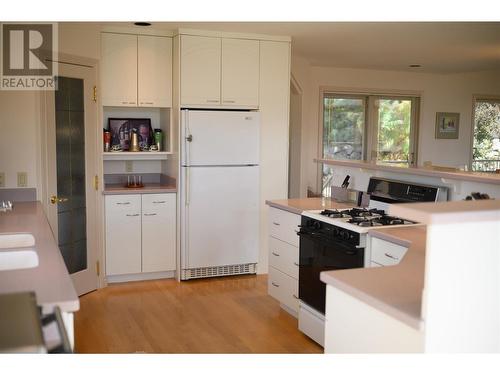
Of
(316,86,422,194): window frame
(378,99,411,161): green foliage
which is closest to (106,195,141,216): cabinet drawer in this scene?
(316,86,422,194): window frame

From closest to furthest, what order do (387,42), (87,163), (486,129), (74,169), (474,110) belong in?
(74,169)
(87,163)
(387,42)
(474,110)
(486,129)

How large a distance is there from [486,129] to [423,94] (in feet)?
4.79

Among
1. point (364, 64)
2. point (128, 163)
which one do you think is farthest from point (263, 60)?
point (364, 64)

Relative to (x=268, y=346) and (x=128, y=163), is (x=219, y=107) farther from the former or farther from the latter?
(x=268, y=346)

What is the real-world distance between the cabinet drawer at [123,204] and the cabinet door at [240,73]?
4.05 ft

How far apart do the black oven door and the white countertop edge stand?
1.15 metres

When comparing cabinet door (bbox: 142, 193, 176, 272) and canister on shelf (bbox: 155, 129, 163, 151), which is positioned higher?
canister on shelf (bbox: 155, 129, 163, 151)

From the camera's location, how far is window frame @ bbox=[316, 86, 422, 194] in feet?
25.6

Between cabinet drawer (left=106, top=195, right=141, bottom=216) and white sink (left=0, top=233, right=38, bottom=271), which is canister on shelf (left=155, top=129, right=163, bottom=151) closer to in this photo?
cabinet drawer (left=106, top=195, right=141, bottom=216)

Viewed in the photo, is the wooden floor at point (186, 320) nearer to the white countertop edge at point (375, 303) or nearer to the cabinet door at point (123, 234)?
the cabinet door at point (123, 234)

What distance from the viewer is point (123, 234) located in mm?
5195

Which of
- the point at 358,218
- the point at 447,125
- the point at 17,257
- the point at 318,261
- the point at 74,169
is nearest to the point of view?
the point at 17,257

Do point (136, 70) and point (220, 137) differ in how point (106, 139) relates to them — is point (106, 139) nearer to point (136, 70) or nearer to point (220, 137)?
point (136, 70)

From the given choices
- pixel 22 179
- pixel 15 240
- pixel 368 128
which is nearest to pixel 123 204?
pixel 22 179
